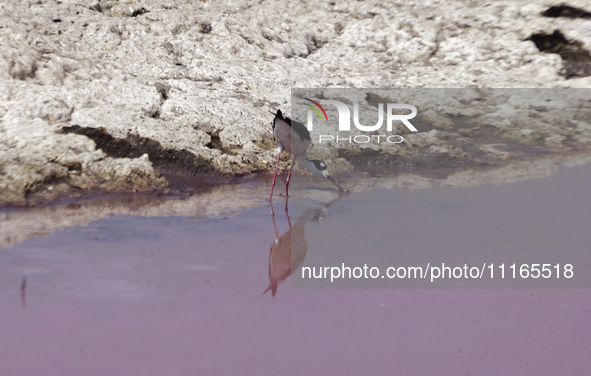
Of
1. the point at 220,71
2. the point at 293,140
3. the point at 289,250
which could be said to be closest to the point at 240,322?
the point at 289,250

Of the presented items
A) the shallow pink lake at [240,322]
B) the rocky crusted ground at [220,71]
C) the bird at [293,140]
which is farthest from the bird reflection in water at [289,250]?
the rocky crusted ground at [220,71]

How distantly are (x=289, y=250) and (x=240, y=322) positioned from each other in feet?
4.79

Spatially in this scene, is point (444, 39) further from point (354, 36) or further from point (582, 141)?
point (582, 141)

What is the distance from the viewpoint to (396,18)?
1123 centimetres

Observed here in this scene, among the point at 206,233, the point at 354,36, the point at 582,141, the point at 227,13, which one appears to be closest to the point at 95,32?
the point at 227,13

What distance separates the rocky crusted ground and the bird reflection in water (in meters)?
2.23

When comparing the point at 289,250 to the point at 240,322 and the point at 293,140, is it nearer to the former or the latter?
the point at 240,322

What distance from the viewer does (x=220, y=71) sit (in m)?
9.16

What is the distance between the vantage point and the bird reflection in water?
3494 mm

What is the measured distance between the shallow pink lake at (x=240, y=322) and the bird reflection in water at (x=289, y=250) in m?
0.09

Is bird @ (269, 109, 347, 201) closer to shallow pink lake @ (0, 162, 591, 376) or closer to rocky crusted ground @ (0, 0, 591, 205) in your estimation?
rocky crusted ground @ (0, 0, 591, 205)

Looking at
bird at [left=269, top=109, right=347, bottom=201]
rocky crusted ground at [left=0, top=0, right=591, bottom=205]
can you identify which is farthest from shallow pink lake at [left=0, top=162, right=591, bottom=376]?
rocky crusted ground at [left=0, top=0, right=591, bottom=205]

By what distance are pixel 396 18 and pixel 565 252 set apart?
8757 mm

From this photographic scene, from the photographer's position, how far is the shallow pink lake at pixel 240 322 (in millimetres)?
2346
